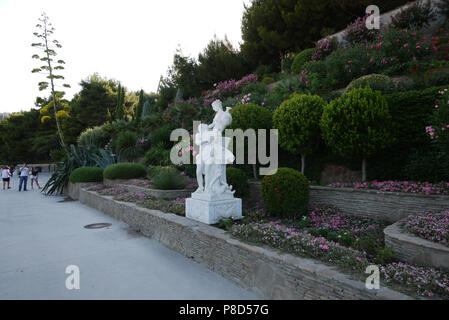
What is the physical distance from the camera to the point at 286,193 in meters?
4.79

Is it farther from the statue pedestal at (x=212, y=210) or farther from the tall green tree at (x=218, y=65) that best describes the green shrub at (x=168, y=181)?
the tall green tree at (x=218, y=65)

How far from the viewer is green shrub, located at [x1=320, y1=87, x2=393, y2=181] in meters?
5.16

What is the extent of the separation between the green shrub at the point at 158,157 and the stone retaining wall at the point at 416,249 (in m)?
8.46

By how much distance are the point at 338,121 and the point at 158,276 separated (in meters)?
4.43

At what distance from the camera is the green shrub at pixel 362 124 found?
516 cm

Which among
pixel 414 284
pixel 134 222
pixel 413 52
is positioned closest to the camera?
pixel 414 284

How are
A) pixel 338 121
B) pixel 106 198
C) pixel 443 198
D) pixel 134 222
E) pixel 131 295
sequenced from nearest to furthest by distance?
pixel 131 295
pixel 443 198
pixel 338 121
pixel 134 222
pixel 106 198

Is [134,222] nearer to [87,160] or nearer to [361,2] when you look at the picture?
[87,160]

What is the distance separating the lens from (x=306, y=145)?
636cm

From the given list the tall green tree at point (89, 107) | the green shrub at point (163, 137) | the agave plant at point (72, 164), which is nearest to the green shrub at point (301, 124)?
the green shrub at point (163, 137)

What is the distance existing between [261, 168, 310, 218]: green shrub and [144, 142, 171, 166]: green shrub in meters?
6.31

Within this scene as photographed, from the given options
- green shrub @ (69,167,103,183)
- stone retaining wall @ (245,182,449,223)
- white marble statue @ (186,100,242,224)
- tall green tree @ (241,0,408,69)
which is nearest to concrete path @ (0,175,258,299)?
white marble statue @ (186,100,242,224)

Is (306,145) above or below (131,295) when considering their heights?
above
